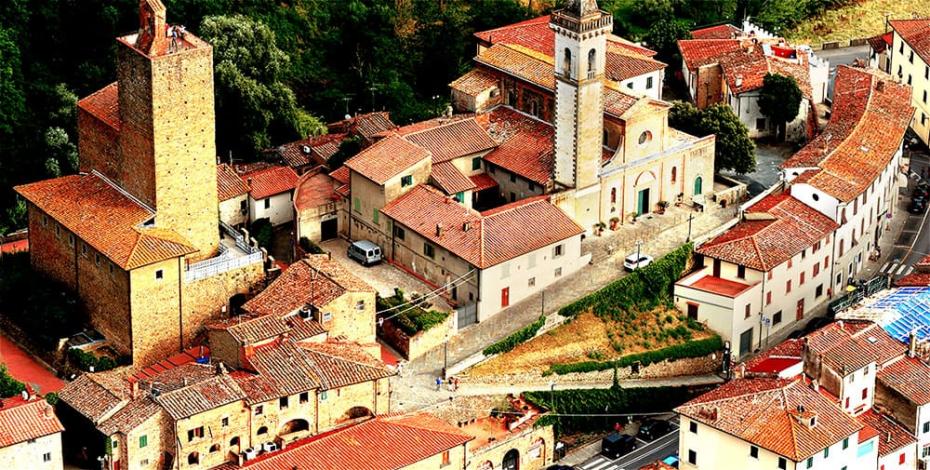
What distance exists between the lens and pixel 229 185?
430 feet

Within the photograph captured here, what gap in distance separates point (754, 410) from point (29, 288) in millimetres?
42808

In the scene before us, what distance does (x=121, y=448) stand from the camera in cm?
11006

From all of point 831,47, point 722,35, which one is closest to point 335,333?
point 722,35

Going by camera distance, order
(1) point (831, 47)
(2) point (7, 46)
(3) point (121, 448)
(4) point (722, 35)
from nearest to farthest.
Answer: (3) point (121, 448) → (2) point (7, 46) → (4) point (722, 35) → (1) point (831, 47)

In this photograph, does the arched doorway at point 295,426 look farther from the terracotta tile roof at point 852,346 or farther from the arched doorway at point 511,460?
the terracotta tile roof at point 852,346

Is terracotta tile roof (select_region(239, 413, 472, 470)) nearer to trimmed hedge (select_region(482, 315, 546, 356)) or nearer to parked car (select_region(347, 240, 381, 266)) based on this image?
trimmed hedge (select_region(482, 315, 546, 356))

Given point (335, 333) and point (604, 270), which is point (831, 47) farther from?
point (335, 333)

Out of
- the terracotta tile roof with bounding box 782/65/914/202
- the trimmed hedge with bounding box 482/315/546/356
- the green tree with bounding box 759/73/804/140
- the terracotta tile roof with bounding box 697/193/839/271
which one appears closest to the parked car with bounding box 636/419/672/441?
the trimmed hedge with bounding box 482/315/546/356

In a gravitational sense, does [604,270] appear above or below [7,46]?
below

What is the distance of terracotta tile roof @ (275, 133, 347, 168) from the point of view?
447ft

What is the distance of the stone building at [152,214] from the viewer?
118125mm

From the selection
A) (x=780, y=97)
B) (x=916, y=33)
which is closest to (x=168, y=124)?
(x=780, y=97)

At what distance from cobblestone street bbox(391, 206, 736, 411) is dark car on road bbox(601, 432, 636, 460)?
791 cm

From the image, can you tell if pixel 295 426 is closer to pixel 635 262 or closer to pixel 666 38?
pixel 635 262
